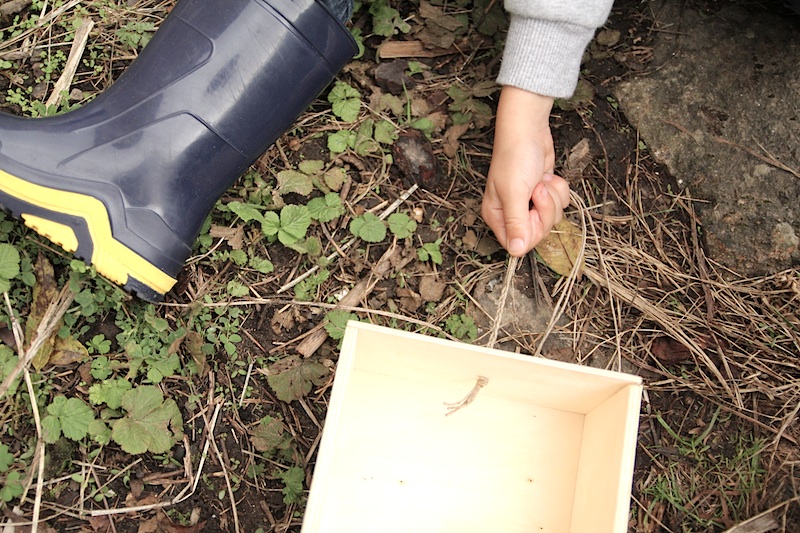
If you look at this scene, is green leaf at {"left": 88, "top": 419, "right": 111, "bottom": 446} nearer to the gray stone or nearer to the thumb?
the thumb

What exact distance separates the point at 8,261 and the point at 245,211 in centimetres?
56

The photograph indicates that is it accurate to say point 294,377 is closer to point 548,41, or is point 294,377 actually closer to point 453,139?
point 453,139

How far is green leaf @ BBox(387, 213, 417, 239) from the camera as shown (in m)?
1.69

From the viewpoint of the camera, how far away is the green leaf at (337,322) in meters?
1.60

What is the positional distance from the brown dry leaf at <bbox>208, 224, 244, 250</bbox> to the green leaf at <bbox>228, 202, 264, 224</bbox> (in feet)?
0.14

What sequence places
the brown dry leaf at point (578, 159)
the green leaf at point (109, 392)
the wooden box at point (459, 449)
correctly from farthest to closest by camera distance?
the brown dry leaf at point (578, 159) < the green leaf at point (109, 392) < the wooden box at point (459, 449)

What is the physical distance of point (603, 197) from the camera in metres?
1.76

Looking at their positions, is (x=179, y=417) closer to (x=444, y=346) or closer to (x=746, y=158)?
(x=444, y=346)

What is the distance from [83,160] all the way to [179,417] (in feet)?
2.10

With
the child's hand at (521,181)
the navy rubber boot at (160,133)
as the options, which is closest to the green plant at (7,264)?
the navy rubber boot at (160,133)

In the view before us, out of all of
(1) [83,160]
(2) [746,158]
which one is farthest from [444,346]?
(2) [746,158]

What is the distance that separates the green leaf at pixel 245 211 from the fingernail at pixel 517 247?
628 millimetres

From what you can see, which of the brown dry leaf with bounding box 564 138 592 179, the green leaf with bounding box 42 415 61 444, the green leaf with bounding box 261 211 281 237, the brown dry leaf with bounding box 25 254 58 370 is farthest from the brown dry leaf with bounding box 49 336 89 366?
the brown dry leaf with bounding box 564 138 592 179

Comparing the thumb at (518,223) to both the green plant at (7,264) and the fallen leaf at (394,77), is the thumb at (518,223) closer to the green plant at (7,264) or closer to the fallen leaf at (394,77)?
the fallen leaf at (394,77)
